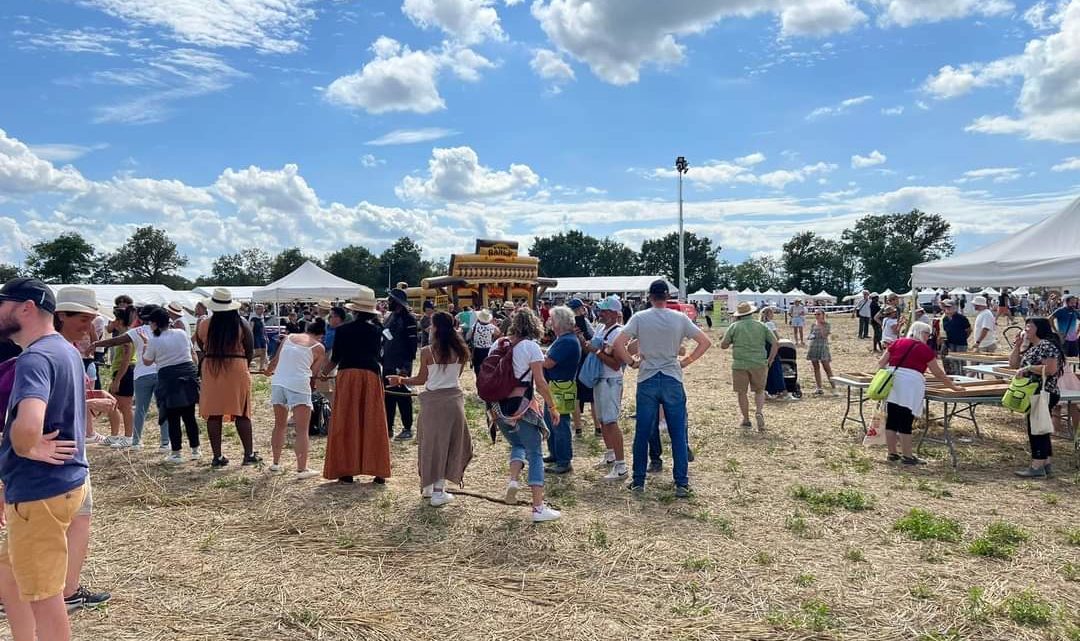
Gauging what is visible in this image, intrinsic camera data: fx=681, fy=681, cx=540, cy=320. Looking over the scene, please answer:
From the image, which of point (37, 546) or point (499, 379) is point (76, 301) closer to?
point (37, 546)

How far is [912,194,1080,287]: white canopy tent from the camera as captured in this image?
907cm

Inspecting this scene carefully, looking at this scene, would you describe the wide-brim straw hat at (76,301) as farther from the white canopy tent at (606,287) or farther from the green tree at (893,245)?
the green tree at (893,245)

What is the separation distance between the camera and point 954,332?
12.1 m

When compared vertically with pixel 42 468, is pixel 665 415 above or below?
below

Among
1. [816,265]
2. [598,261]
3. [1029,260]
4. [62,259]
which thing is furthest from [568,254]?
[1029,260]

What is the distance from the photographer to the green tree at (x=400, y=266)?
8125 cm

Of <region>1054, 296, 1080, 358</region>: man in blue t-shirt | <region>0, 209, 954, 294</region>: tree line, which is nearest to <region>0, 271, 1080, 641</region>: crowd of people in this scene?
<region>1054, 296, 1080, 358</region>: man in blue t-shirt

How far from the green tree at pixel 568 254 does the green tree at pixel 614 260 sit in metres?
0.98

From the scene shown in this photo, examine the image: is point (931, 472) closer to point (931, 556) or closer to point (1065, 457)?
point (1065, 457)

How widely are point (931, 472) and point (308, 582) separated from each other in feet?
18.5

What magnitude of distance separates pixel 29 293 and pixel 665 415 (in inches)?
172

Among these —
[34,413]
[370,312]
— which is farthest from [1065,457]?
[34,413]

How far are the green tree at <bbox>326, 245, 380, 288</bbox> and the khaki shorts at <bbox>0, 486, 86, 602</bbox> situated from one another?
7821cm

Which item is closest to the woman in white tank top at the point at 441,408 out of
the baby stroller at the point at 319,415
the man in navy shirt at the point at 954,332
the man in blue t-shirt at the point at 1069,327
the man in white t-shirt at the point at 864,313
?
the baby stroller at the point at 319,415
